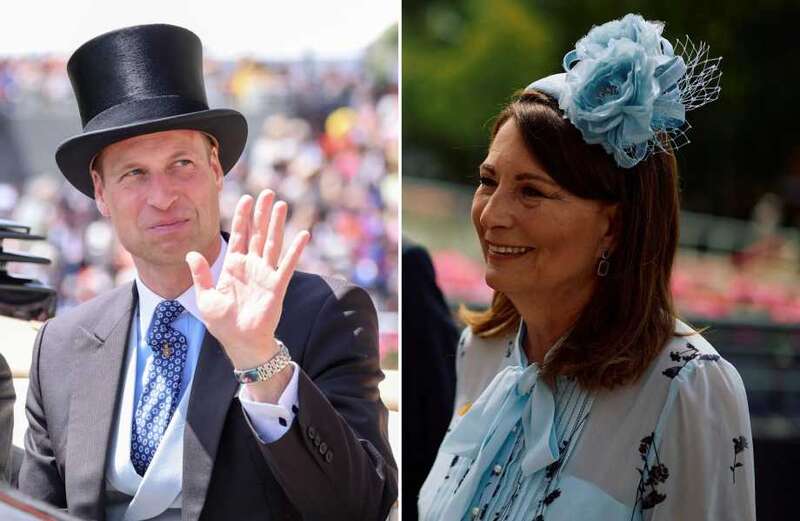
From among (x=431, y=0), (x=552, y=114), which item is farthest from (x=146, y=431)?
(x=431, y=0)

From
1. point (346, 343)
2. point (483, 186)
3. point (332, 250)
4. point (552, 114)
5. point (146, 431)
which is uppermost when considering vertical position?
point (552, 114)

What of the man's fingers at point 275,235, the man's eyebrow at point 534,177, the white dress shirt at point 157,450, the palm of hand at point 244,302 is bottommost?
the white dress shirt at point 157,450

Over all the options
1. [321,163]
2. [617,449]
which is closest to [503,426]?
[617,449]

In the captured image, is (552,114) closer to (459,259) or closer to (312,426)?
(312,426)

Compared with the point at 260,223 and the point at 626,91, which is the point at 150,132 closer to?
the point at 260,223

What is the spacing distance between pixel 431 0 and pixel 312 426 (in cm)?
134

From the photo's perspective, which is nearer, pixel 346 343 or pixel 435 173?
pixel 346 343

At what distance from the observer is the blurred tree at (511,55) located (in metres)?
2.45

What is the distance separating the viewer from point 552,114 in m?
1.79

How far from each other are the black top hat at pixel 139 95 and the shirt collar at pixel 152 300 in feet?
0.57

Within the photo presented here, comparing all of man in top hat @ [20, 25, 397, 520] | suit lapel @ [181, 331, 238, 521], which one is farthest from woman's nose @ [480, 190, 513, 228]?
suit lapel @ [181, 331, 238, 521]

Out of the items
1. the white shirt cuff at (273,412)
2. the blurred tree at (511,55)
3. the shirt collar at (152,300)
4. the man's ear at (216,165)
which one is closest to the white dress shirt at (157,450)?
the shirt collar at (152,300)

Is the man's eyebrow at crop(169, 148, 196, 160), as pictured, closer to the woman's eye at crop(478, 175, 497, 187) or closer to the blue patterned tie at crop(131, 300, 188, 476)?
the blue patterned tie at crop(131, 300, 188, 476)

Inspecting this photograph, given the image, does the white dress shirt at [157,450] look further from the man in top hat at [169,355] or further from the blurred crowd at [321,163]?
the blurred crowd at [321,163]
